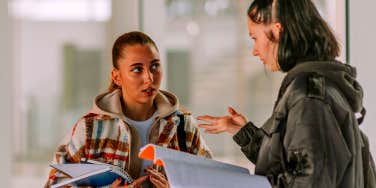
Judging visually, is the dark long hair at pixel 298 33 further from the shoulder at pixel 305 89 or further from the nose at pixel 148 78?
the nose at pixel 148 78

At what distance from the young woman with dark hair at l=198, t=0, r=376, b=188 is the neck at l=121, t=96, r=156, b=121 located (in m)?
0.47

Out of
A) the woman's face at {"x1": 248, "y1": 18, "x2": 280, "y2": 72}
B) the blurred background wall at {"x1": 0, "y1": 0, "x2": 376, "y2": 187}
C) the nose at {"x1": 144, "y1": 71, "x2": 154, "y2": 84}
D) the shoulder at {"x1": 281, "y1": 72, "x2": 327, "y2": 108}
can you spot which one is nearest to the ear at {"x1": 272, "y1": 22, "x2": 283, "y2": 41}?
the woman's face at {"x1": 248, "y1": 18, "x2": 280, "y2": 72}

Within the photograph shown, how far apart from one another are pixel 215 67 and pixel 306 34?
118cm

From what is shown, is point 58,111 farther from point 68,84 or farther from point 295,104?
point 295,104

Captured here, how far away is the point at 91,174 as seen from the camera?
150cm

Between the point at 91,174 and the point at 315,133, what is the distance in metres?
0.57

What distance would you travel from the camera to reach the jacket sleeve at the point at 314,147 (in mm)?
1185

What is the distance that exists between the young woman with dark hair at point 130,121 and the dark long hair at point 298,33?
1.72 ft

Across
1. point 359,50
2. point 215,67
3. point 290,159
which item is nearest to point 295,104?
point 290,159

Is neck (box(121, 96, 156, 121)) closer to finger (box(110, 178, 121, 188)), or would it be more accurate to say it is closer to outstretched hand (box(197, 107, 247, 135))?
finger (box(110, 178, 121, 188))

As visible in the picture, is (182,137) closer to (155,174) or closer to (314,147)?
(155,174)

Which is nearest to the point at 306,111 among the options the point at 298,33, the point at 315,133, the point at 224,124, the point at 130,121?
the point at 315,133

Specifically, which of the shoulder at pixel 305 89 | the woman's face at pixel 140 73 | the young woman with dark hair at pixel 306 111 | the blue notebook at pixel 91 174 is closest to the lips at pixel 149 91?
the woman's face at pixel 140 73

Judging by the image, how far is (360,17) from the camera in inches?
81.7
